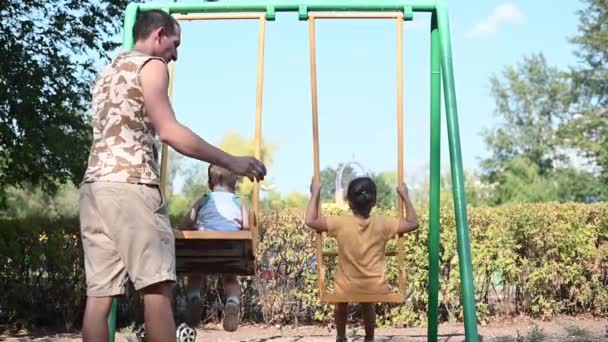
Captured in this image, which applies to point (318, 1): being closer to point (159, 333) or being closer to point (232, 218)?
point (232, 218)

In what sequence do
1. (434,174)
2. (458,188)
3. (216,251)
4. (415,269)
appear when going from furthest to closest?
1. (415,269)
2. (434,174)
3. (216,251)
4. (458,188)

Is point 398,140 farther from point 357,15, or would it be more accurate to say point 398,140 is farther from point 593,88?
point 593,88

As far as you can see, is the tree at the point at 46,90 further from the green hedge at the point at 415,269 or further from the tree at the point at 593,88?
the tree at the point at 593,88

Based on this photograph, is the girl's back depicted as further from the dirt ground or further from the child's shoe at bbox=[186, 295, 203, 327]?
the dirt ground

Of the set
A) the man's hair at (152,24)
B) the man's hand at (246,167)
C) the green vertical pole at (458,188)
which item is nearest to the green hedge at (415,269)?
the green vertical pole at (458,188)

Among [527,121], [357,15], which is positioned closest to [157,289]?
[357,15]

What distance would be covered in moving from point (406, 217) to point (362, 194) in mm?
346

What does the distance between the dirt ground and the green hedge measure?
146 mm

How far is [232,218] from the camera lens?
495cm

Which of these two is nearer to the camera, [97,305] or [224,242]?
[97,305]

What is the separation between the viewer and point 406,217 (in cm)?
508

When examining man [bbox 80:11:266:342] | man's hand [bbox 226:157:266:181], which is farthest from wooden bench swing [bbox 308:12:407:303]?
man [bbox 80:11:266:342]

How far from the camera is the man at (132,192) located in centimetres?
290

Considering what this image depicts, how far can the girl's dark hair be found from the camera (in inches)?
206
